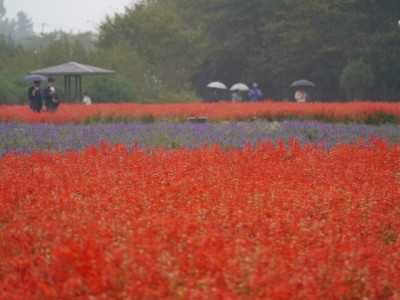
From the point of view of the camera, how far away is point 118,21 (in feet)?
152

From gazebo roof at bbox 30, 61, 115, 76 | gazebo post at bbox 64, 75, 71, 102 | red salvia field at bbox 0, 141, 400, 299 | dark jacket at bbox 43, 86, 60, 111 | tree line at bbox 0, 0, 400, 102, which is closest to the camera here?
red salvia field at bbox 0, 141, 400, 299

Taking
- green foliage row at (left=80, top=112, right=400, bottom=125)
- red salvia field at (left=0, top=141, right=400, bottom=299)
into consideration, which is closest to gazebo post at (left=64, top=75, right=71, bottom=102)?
green foliage row at (left=80, top=112, right=400, bottom=125)

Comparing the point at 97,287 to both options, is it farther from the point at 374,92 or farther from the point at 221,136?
the point at 374,92

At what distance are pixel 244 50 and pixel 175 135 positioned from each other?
37.4 meters

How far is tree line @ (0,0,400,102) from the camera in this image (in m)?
41.4

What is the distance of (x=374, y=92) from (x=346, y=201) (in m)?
41.2

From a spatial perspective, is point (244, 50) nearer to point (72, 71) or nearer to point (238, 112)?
point (72, 71)

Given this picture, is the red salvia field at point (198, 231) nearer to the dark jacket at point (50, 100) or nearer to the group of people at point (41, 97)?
the group of people at point (41, 97)

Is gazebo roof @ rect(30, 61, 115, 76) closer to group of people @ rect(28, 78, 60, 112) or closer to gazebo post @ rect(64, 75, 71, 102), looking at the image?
gazebo post @ rect(64, 75, 71, 102)

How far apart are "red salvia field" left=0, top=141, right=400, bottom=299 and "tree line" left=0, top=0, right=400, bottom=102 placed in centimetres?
2809

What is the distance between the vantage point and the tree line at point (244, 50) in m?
41.4

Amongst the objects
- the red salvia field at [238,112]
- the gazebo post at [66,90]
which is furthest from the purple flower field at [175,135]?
the gazebo post at [66,90]

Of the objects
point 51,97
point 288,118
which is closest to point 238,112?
point 288,118

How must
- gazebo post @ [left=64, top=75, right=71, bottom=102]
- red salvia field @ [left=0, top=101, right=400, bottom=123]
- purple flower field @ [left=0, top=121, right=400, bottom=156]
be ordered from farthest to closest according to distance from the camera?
gazebo post @ [left=64, top=75, right=71, bottom=102], red salvia field @ [left=0, top=101, right=400, bottom=123], purple flower field @ [left=0, top=121, right=400, bottom=156]
